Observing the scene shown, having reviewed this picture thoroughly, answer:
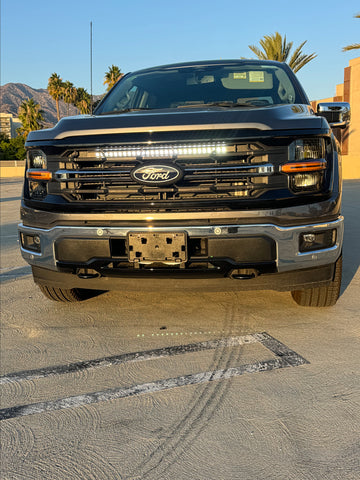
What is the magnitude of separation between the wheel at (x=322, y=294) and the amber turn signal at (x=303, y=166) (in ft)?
2.65

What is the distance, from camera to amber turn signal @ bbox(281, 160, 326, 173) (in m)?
2.84

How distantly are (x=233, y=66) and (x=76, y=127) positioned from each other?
2.00 meters

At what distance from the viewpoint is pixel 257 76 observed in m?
4.31

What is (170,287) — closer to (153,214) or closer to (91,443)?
(153,214)

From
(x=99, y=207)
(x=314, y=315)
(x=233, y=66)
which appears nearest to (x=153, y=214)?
(x=99, y=207)

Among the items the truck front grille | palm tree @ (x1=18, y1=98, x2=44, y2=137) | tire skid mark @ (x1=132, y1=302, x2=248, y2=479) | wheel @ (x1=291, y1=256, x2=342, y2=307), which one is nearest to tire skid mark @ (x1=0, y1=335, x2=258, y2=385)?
tire skid mark @ (x1=132, y1=302, x2=248, y2=479)

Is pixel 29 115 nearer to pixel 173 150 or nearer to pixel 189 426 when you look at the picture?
pixel 173 150

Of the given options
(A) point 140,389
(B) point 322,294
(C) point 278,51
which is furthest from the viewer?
(C) point 278,51

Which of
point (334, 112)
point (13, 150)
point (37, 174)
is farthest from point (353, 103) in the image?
point (13, 150)

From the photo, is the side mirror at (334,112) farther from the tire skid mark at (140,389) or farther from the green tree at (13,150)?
the green tree at (13,150)

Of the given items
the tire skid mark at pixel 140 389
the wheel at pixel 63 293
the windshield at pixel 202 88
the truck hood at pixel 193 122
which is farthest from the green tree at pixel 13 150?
the tire skid mark at pixel 140 389

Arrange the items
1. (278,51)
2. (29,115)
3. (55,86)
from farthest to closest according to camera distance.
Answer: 1. (55,86)
2. (29,115)
3. (278,51)

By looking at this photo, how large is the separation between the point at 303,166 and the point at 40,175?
1.67m

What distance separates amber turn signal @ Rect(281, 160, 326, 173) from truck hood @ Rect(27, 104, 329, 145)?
21 cm
